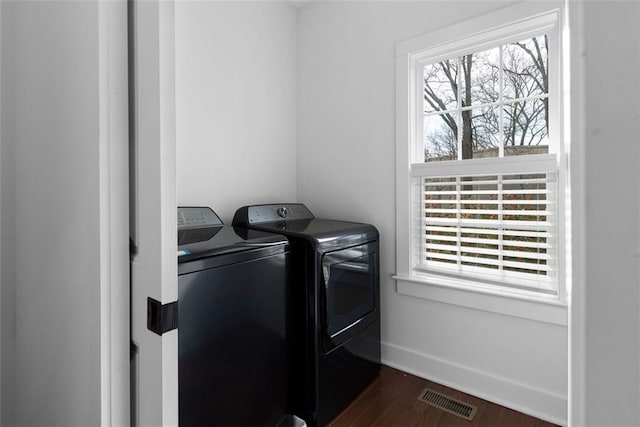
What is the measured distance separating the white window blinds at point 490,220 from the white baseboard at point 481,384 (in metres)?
0.58

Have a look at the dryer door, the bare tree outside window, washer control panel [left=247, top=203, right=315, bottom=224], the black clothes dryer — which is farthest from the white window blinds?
the black clothes dryer

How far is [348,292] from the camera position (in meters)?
1.90

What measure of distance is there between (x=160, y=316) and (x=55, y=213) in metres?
0.49

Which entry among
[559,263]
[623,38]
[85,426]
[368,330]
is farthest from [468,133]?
[85,426]

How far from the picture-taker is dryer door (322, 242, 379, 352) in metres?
1.73

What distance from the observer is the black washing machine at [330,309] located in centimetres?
166

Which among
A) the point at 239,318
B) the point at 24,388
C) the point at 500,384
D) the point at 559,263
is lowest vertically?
the point at 500,384

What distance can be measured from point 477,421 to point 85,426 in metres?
1.84

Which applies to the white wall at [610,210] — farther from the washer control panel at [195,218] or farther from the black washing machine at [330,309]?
the washer control panel at [195,218]

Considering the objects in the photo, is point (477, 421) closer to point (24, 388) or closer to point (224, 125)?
point (24, 388)

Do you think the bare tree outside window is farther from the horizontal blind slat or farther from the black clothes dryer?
the black clothes dryer

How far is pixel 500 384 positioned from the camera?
188 cm

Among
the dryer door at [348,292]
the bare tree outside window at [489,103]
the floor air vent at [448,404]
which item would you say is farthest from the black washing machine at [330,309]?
the bare tree outside window at [489,103]

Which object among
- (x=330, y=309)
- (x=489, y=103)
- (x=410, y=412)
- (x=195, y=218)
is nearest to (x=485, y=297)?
(x=410, y=412)
